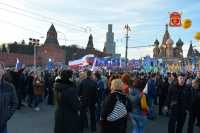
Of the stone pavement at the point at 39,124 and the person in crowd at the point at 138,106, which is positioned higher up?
the person in crowd at the point at 138,106

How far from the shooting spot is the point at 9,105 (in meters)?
4.32

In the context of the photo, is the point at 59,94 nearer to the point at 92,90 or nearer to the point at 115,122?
the point at 115,122

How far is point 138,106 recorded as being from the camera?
613 centimetres

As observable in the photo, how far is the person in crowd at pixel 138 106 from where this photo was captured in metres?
6.10

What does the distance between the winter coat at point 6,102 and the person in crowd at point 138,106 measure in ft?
9.83

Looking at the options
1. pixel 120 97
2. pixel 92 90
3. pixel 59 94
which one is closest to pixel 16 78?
pixel 92 90

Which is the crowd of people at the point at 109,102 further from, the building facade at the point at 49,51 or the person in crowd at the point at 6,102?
the building facade at the point at 49,51

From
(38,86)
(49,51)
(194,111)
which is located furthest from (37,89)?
(49,51)

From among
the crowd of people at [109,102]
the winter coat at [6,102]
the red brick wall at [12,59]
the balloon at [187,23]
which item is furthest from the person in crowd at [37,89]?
the red brick wall at [12,59]

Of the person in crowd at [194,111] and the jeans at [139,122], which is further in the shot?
the person in crowd at [194,111]

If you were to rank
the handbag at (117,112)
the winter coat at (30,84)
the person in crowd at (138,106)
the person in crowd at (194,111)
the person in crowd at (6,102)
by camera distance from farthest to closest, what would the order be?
the winter coat at (30,84)
the person in crowd at (194,111)
the person in crowd at (138,106)
the handbag at (117,112)
the person in crowd at (6,102)

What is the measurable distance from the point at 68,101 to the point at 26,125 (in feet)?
14.0

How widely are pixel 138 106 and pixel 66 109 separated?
2.03 m

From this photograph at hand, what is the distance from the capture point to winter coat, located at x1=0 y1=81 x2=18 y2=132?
4.12m
